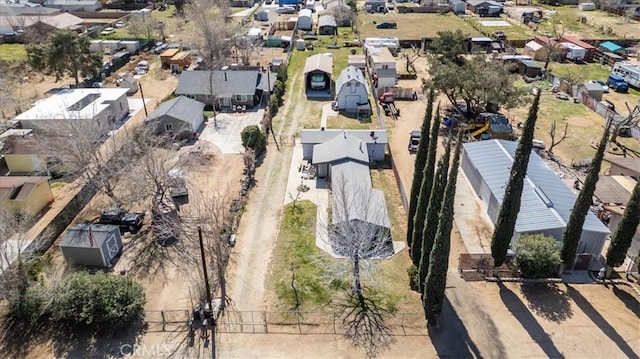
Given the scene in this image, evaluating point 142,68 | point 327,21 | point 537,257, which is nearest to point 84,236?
point 537,257

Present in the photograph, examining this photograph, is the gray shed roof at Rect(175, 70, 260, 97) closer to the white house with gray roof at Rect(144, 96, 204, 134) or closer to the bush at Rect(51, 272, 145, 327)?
the white house with gray roof at Rect(144, 96, 204, 134)

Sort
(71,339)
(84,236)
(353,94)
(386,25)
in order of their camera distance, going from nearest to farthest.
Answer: (71,339), (84,236), (353,94), (386,25)

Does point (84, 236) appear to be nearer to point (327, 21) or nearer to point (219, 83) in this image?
point (219, 83)

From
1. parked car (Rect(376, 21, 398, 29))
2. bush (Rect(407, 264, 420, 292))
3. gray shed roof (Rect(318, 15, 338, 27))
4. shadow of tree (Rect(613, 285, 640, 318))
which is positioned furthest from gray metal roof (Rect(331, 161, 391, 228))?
parked car (Rect(376, 21, 398, 29))

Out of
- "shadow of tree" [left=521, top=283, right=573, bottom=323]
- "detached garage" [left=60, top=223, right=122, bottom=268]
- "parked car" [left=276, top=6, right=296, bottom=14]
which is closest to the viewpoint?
"shadow of tree" [left=521, top=283, right=573, bottom=323]

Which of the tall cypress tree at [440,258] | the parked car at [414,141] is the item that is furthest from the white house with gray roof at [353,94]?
the tall cypress tree at [440,258]

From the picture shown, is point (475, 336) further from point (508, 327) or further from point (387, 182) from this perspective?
point (387, 182)
